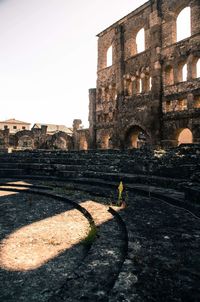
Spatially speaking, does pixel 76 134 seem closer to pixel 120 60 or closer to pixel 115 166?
pixel 120 60

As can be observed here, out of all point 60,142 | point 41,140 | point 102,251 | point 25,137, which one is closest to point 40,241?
point 102,251

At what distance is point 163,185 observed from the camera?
8148 mm

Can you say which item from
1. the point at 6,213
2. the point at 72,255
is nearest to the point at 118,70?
the point at 6,213

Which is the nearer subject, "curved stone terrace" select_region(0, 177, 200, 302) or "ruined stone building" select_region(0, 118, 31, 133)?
"curved stone terrace" select_region(0, 177, 200, 302)

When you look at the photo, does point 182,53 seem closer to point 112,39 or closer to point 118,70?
point 118,70

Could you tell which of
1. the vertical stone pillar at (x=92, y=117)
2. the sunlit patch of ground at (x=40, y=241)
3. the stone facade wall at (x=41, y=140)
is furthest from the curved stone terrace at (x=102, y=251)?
the stone facade wall at (x=41, y=140)

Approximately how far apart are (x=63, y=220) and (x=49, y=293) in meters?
2.83

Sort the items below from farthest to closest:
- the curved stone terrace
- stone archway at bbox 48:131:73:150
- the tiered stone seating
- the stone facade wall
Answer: stone archway at bbox 48:131:73:150 < the stone facade wall < the tiered stone seating < the curved stone terrace

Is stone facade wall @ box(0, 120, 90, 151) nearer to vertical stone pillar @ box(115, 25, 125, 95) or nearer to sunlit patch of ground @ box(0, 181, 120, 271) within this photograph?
vertical stone pillar @ box(115, 25, 125, 95)

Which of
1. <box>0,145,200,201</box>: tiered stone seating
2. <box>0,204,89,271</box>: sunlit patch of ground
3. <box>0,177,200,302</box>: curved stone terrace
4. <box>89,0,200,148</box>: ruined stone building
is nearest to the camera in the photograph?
<box>0,177,200,302</box>: curved stone terrace

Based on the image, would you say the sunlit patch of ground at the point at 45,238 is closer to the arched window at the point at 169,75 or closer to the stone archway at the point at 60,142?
the arched window at the point at 169,75

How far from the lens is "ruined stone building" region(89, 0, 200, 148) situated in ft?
54.2

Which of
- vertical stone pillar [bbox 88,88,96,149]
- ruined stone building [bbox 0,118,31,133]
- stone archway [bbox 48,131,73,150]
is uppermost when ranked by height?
ruined stone building [bbox 0,118,31,133]

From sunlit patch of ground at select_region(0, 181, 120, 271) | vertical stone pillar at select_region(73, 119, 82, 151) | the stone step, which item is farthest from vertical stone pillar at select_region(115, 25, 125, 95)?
sunlit patch of ground at select_region(0, 181, 120, 271)
